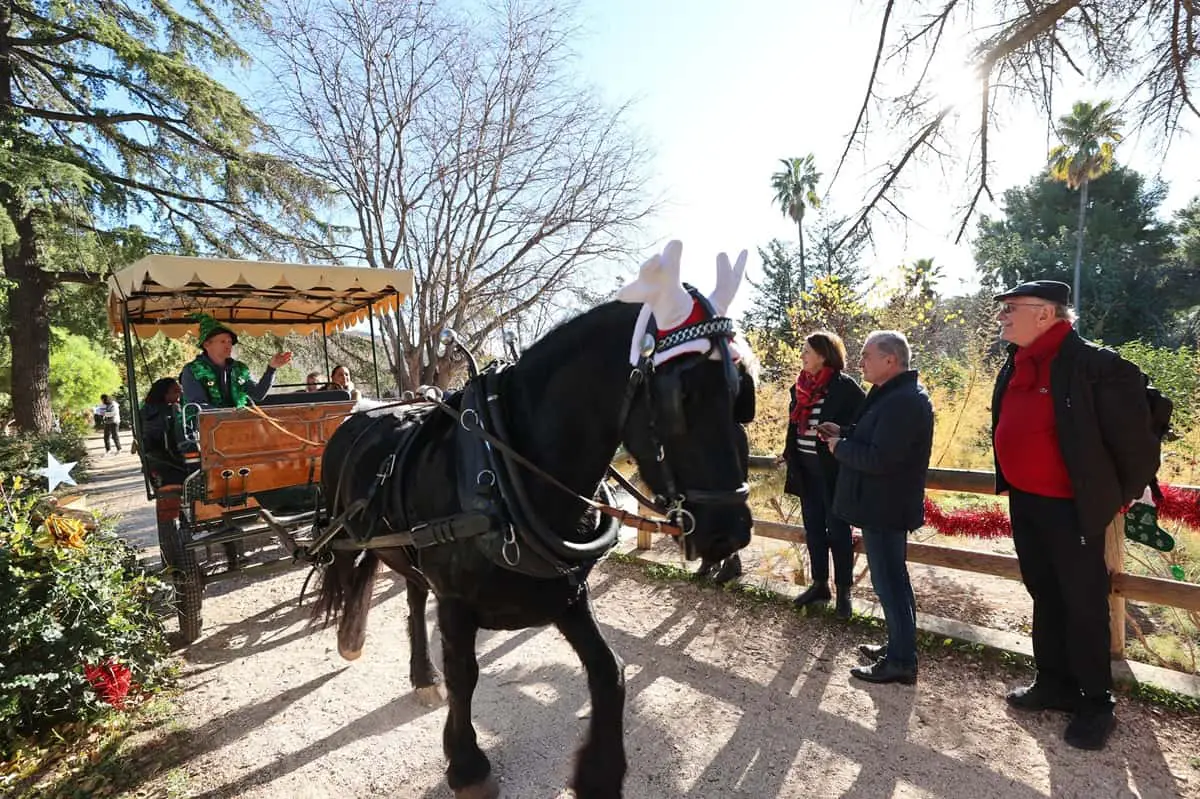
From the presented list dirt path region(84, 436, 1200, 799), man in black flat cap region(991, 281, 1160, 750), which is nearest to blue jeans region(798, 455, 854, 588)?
dirt path region(84, 436, 1200, 799)

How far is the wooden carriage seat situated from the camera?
3.61 metres

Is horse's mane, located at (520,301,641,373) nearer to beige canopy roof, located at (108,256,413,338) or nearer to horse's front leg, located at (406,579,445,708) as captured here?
horse's front leg, located at (406,579,445,708)

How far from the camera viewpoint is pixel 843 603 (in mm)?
3916

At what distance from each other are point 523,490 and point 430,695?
1.98 metres

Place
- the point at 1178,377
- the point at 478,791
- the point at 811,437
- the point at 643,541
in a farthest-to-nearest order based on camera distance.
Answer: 1. the point at 1178,377
2. the point at 643,541
3. the point at 811,437
4. the point at 478,791

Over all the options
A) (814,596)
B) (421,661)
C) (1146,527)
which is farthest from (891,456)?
(421,661)

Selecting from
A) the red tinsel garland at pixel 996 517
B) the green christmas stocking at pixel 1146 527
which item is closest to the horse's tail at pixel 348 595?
the red tinsel garland at pixel 996 517

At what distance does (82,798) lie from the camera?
2.40 meters

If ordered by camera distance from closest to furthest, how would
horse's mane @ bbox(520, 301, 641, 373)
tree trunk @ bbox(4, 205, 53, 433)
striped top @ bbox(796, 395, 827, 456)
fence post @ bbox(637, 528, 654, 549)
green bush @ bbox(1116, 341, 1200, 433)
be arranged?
horse's mane @ bbox(520, 301, 641, 373) < striped top @ bbox(796, 395, 827, 456) < fence post @ bbox(637, 528, 654, 549) < green bush @ bbox(1116, 341, 1200, 433) < tree trunk @ bbox(4, 205, 53, 433)

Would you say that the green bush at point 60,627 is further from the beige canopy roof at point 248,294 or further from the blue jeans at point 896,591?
the blue jeans at point 896,591

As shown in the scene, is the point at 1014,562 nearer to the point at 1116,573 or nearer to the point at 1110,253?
the point at 1116,573

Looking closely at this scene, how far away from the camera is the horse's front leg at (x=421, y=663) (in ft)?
Answer: 10.3

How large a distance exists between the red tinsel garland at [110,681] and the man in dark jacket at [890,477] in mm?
4006

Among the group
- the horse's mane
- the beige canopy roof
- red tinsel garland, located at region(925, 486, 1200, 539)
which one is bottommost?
red tinsel garland, located at region(925, 486, 1200, 539)
